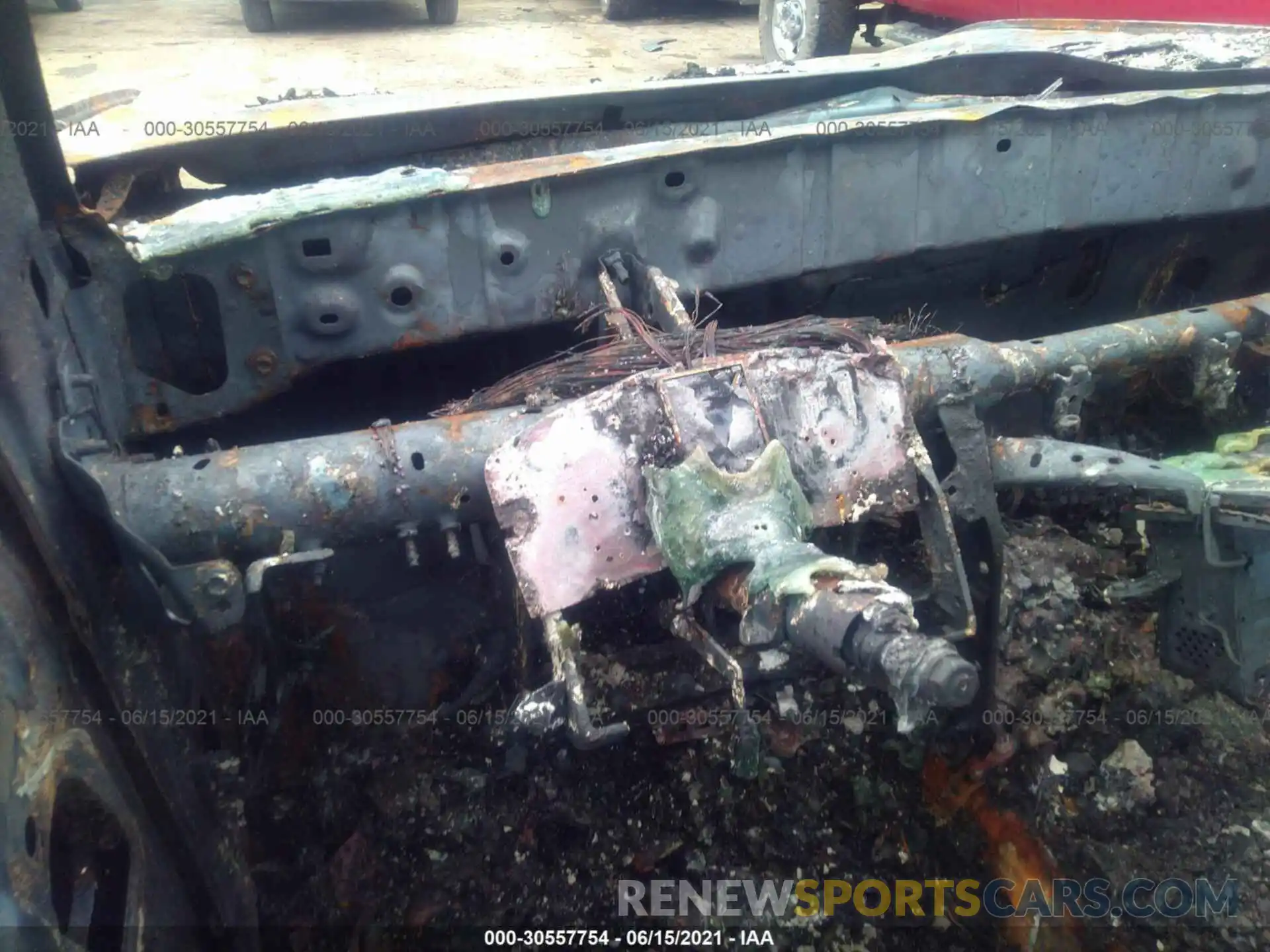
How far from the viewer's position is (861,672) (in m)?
1.28

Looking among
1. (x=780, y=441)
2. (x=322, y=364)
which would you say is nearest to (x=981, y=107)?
(x=780, y=441)

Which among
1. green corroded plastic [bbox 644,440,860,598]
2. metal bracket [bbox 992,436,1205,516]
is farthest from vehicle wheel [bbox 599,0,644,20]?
green corroded plastic [bbox 644,440,860,598]

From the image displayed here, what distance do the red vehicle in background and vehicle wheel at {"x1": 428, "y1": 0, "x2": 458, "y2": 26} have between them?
4.39m

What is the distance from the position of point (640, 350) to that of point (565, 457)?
327mm

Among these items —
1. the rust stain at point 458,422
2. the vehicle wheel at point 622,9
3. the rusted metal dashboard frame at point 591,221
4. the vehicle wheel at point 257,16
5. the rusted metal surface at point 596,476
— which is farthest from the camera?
the vehicle wheel at point 622,9

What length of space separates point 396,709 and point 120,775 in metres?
1.00

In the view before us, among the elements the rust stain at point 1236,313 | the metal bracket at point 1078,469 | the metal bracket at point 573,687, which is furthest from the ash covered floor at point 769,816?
the rust stain at point 1236,313

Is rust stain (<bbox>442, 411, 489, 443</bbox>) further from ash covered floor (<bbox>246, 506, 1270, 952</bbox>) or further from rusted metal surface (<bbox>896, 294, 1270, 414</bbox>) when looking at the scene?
rusted metal surface (<bbox>896, 294, 1270, 414</bbox>)

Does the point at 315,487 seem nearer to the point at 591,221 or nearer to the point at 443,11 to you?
the point at 591,221

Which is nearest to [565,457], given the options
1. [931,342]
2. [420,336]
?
[420,336]

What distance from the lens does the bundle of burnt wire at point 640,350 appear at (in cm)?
183

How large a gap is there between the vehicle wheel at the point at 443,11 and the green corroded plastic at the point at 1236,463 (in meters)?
9.96

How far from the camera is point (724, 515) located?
60.8 inches

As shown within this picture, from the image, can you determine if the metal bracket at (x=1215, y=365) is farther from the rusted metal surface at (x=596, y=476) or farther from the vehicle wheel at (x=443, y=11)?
the vehicle wheel at (x=443, y=11)
